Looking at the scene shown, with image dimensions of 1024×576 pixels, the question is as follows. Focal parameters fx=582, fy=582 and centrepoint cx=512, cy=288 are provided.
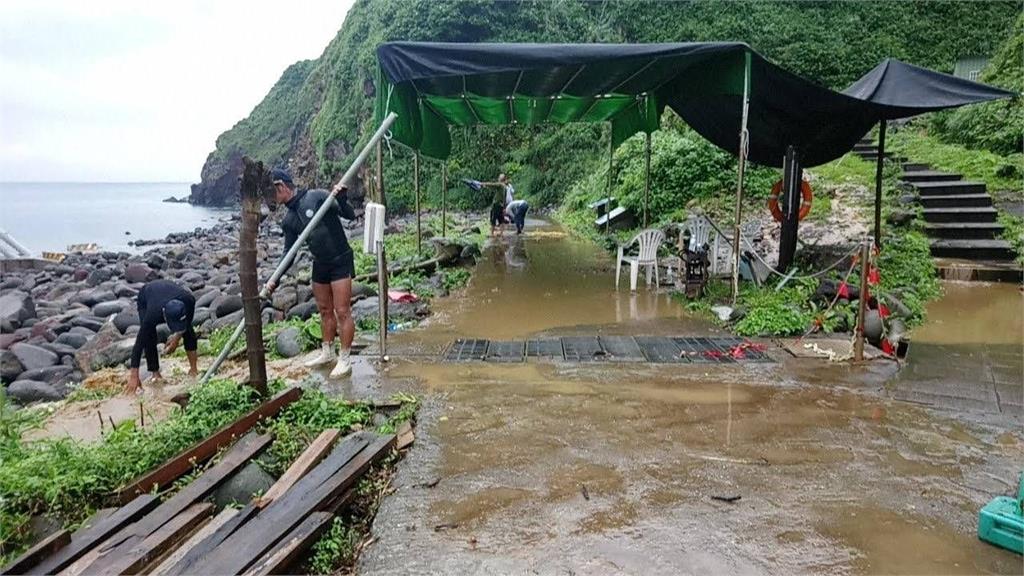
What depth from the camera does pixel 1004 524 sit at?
258 centimetres

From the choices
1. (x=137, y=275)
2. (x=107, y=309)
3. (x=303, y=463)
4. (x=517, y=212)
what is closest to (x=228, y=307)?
(x=107, y=309)

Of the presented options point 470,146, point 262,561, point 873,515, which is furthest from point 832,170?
point 470,146

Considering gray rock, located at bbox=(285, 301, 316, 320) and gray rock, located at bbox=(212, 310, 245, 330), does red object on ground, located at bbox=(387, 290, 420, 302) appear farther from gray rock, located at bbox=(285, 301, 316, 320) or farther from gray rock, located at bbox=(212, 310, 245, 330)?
gray rock, located at bbox=(212, 310, 245, 330)

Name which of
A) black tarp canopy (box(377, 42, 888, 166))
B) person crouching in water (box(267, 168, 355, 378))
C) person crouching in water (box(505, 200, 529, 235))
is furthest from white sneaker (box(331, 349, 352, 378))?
person crouching in water (box(505, 200, 529, 235))

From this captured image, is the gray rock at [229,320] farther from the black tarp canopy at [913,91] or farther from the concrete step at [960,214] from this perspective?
the concrete step at [960,214]

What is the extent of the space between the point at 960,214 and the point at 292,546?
12.2m

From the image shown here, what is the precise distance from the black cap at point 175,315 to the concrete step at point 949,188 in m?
12.7

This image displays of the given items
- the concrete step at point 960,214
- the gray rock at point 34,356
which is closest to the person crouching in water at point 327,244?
the gray rock at point 34,356

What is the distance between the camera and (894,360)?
17.5ft

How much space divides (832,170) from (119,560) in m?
14.9

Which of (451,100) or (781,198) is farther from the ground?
(451,100)

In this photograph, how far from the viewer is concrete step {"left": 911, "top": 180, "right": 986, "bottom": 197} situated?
10.9 meters

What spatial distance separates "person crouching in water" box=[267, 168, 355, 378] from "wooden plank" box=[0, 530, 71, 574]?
2.57 metres

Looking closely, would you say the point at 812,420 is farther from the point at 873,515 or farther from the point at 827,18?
the point at 827,18
